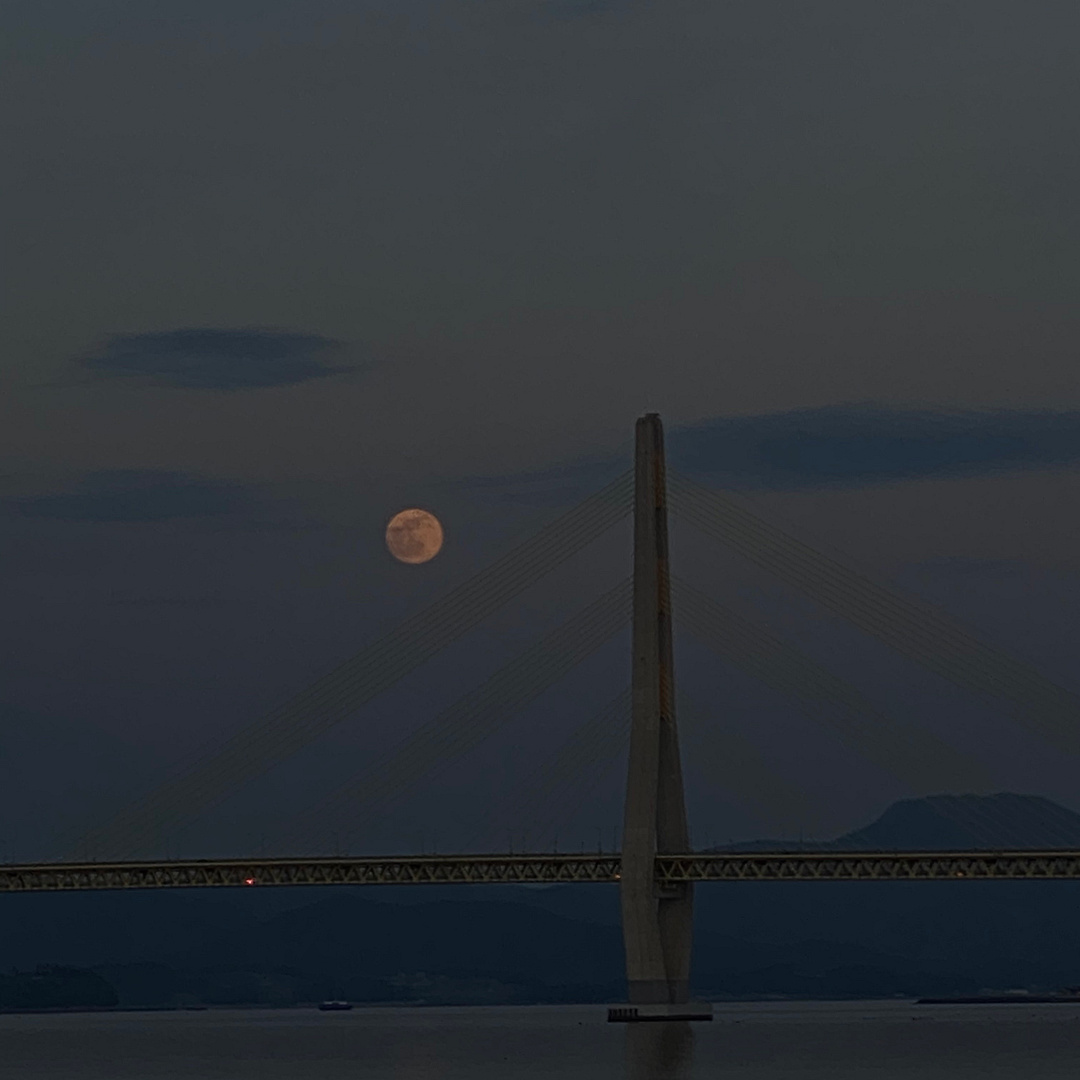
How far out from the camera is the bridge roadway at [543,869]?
100062 mm

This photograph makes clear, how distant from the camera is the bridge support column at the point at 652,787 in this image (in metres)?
96.1

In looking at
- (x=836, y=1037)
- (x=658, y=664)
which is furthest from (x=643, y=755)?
(x=836, y=1037)

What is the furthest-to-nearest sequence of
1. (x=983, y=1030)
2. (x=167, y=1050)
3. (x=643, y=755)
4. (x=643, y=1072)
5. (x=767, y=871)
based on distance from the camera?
(x=983, y=1030) → (x=167, y=1050) → (x=767, y=871) → (x=643, y=755) → (x=643, y=1072)

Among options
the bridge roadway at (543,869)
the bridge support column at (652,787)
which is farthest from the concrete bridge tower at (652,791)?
the bridge roadway at (543,869)

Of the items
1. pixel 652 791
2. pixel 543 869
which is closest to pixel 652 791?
pixel 652 791

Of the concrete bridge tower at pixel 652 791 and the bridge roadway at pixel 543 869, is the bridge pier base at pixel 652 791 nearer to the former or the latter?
the concrete bridge tower at pixel 652 791

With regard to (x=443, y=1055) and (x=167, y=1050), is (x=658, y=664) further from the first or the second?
(x=167, y=1050)

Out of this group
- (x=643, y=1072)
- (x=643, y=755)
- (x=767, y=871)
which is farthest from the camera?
(x=767, y=871)

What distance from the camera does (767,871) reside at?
10550cm

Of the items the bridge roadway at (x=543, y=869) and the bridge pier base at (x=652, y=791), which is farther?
the bridge roadway at (x=543, y=869)

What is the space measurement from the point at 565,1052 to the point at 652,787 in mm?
18476

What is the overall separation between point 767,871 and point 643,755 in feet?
40.0

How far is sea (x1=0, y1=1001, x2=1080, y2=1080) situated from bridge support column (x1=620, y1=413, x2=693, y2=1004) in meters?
2.74

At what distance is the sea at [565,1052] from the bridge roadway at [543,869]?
20.6ft
